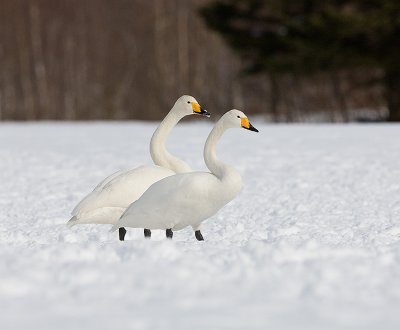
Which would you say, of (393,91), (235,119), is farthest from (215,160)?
(393,91)

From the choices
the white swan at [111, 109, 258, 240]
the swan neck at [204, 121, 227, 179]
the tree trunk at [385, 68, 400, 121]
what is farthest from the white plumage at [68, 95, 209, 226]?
the tree trunk at [385, 68, 400, 121]

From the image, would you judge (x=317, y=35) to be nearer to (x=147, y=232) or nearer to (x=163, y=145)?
(x=163, y=145)

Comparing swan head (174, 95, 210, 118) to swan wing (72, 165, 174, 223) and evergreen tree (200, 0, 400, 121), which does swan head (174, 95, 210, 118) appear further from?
evergreen tree (200, 0, 400, 121)

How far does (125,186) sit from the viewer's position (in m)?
5.26

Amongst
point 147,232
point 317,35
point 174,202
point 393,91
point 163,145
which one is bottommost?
point 147,232

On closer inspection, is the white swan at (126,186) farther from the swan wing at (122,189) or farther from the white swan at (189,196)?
the white swan at (189,196)

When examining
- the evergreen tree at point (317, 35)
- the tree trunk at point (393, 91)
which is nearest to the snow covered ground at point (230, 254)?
the evergreen tree at point (317, 35)

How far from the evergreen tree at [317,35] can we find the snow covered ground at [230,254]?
551 cm

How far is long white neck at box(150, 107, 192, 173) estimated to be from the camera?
558 cm

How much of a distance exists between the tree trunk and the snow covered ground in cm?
734

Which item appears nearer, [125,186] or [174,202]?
[174,202]

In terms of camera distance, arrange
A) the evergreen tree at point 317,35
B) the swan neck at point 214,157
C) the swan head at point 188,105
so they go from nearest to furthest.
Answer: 1. the swan neck at point 214,157
2. the swan head at point 188,105
3. the evergreen tree at point 317,35

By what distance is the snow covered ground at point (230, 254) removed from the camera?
3551mm

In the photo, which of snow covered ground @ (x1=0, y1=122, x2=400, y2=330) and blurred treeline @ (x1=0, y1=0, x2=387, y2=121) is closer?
snow covered ground @ (x1=0, y1=122, x2=400, y2=330)
